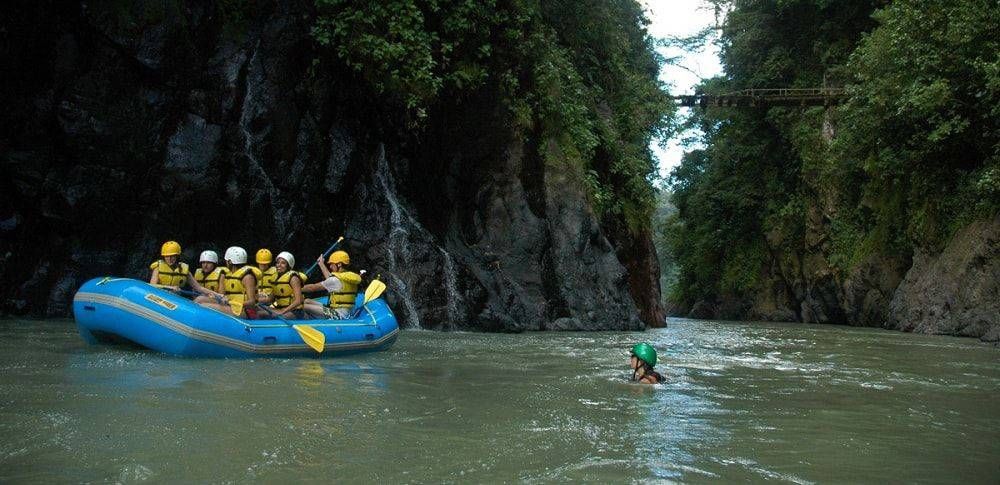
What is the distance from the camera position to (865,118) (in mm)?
18578

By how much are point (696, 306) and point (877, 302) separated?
512 inches

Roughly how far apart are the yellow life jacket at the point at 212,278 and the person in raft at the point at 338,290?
1007mm

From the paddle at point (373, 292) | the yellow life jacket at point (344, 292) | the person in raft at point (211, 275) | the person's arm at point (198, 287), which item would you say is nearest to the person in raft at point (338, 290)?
the yellow life jacket at point (344, 292)

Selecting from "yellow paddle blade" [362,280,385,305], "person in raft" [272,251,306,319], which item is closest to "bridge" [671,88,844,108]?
"yellow paddle blade" [362,280,385,305]

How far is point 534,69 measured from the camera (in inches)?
655

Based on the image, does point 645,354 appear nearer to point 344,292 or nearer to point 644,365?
point 644,365

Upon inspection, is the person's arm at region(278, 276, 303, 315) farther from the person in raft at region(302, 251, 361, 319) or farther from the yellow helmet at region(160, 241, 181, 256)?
the yellow helmet at region(160, 241, 181, 256)

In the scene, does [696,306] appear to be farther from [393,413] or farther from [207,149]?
[393,413]

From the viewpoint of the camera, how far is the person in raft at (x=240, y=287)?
904cm

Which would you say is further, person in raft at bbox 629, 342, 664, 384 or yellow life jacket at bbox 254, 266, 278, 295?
yellow life jacket at bbox 254, 266, 278, 295

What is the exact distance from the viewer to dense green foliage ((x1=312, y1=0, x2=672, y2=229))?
13.9 metres

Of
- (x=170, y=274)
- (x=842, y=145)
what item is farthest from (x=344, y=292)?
(x=842, y=145)

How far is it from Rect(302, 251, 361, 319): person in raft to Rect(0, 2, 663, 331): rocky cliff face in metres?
3.35

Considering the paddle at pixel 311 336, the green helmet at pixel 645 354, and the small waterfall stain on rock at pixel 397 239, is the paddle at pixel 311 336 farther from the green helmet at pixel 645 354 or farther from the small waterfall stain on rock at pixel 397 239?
the small waterfall stain on rock at pixel 397 239
